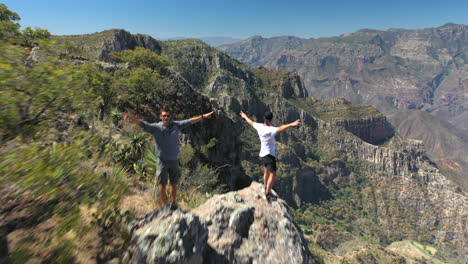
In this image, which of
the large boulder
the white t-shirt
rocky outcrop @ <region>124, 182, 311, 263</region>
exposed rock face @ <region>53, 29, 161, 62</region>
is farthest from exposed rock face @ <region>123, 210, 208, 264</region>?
exposed rock face @ <region>53, 29, 161, 62</region>

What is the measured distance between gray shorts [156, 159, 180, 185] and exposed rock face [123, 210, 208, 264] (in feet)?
5.32

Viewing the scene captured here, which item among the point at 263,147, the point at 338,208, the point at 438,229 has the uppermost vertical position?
the point at 263,147

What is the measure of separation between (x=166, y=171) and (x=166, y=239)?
261cm

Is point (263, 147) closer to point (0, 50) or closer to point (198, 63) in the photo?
point (0, 50)

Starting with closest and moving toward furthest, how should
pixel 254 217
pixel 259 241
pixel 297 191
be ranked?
pixel 259 241 < pixel 254 217 < pixel 297 191

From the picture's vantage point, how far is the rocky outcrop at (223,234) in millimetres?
5137

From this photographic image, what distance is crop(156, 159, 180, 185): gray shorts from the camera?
24.1ft

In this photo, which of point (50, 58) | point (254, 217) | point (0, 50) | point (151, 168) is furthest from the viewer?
point (151, 168)

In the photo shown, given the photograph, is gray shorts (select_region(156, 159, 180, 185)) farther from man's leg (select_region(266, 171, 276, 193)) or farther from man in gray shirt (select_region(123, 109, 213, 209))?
man's leg (select_region(266, 171, 276, 193))

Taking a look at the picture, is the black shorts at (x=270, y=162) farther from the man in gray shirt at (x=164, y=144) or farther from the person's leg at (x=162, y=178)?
the person's leg at (x=162, y=178)

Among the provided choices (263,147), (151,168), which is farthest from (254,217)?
(151,168)

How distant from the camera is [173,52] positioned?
190 meters

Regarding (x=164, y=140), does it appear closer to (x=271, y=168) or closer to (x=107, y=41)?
(x=271, y=168)

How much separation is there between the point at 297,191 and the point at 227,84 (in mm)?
99325
